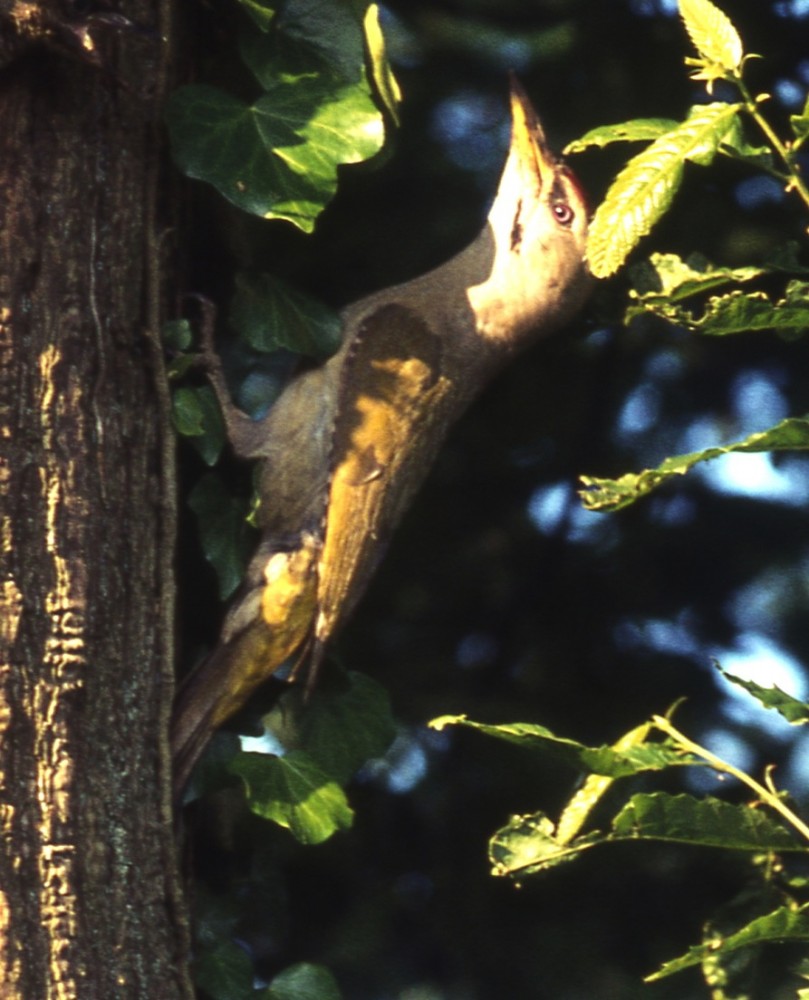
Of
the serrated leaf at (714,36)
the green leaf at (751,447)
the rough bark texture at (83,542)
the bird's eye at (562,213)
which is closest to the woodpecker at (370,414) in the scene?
the bird's eye at (562,213)

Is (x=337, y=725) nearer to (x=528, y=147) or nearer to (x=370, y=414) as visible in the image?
(x=370, y=414)

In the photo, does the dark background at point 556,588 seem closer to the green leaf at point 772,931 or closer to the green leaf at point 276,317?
the green leaf at point 276,317

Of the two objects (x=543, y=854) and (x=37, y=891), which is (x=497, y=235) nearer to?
(x=543, y=854)

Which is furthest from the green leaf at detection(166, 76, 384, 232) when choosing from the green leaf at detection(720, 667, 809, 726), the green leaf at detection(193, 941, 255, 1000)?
the green leaf at detection(193, 941, 255, 1000)

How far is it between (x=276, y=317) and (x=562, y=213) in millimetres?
576

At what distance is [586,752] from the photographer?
1698 mm

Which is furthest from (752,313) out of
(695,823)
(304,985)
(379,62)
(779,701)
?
(304,985)

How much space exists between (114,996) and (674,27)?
1.59 meters

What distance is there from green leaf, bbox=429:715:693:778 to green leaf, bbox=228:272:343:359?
0.60 meters

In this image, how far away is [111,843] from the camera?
168 centimetres

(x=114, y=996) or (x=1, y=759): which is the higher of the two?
(x=1, y=759)

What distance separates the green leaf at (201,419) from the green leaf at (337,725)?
0.36 meters

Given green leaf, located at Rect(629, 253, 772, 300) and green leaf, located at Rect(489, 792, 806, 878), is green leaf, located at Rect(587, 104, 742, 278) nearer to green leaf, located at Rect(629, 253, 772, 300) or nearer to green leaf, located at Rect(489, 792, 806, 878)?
green leaf, located at Rect(629, 253, 772, 300)

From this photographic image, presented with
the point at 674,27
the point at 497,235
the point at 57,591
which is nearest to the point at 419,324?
the point at 497,235
